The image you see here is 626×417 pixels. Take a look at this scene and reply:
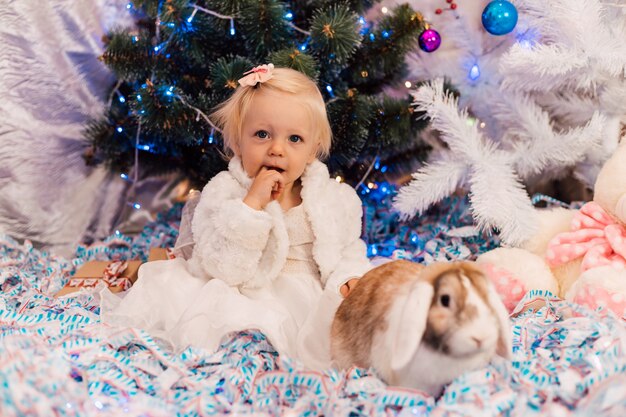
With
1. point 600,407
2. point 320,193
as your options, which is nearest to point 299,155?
point 320,193

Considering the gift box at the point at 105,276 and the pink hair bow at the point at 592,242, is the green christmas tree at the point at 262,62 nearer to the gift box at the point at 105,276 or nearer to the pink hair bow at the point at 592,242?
the gift box at the point at 105,276

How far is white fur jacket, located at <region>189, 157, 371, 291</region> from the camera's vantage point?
Result: 4.04 feet

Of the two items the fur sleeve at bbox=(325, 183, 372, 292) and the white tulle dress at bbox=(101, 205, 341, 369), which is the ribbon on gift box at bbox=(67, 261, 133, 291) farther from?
the fur sleeve at bbox=(325, 183, 372, 292)

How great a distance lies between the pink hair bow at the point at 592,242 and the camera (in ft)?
4.30

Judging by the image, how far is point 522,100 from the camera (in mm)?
1740

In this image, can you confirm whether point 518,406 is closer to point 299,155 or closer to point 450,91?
point 299,155

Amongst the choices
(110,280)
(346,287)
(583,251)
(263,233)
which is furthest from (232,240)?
(583,251)

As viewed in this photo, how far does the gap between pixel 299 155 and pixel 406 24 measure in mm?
532

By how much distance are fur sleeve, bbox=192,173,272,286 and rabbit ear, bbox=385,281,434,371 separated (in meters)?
0.46

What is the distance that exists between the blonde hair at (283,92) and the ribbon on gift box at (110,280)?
460mm

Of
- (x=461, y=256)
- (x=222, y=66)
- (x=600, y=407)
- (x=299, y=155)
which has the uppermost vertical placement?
(x=222, y=66)

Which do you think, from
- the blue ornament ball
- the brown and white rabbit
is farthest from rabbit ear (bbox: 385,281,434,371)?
the blue ornament ball

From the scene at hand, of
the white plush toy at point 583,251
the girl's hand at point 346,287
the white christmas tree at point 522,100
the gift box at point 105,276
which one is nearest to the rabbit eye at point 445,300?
the girl's hand at point 346,287

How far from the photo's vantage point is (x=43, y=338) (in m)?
1.08
